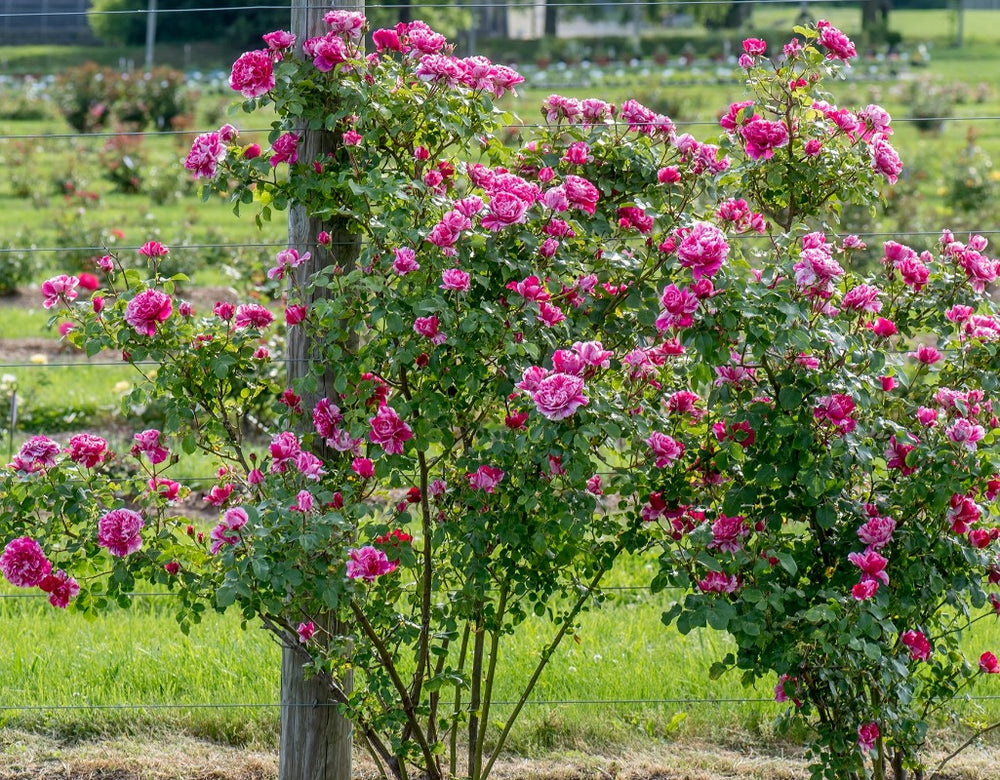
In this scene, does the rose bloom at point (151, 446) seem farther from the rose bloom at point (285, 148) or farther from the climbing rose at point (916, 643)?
the climbing rose at point (916, 643)

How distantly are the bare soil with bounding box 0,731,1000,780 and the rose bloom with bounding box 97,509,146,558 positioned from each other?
1033 millimetres

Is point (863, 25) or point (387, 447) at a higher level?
point (863, 25)

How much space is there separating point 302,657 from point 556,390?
1.00 metres

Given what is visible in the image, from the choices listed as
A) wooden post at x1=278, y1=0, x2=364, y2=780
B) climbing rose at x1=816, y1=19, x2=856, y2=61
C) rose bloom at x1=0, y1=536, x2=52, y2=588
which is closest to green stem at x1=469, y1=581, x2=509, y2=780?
wooden post at x1=278, y1=0, x2=364, y2=780

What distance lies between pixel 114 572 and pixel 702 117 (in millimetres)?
16399

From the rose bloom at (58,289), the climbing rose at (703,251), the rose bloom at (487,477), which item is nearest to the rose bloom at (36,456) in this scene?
the rose bloom at (58,289)

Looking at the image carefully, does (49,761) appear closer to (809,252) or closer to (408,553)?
(408,553)

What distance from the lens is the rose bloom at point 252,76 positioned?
97.6 inches

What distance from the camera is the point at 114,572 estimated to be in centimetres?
247

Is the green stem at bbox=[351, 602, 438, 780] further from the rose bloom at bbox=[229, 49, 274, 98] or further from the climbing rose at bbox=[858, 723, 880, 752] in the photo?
the rose bloom at bbox=[229, 49, 274, 98]

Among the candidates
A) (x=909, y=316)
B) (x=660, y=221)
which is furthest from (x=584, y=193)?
(x=909, y=316)

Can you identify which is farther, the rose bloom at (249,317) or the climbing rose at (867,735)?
the rose bloom at (249,317)

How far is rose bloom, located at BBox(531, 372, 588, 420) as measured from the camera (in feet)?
6.82

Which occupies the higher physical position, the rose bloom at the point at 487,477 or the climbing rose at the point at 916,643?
the rose bloom at the point at 487,477
